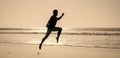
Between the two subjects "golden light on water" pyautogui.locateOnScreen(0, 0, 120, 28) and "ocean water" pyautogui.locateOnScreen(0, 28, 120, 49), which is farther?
"golden light on water" pyautogui.locateOnScreen(0, 0, 120, 28)

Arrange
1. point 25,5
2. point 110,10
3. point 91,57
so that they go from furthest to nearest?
point 25,5
point 110,10
point 91,57

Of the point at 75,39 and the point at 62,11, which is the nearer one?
the point at 75,39

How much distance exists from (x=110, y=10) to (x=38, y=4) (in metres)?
4.22

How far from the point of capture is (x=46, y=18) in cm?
1206

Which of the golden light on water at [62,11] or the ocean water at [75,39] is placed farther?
the golden light on water at [62,11]

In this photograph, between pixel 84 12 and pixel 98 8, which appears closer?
pixel 98 8

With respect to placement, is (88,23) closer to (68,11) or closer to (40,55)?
(68,11)

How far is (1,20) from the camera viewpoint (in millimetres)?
13695

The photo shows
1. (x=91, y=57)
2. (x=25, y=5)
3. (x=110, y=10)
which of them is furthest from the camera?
(x=25, y=5)

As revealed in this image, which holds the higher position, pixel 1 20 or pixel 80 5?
pixel 80 5

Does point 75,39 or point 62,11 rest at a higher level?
point 62,11

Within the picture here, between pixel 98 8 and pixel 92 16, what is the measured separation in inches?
43.7

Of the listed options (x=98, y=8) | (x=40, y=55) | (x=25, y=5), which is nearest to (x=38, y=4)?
(x=25, y=5)

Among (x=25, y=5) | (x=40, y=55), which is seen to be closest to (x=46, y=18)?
(x=25, y=5)
